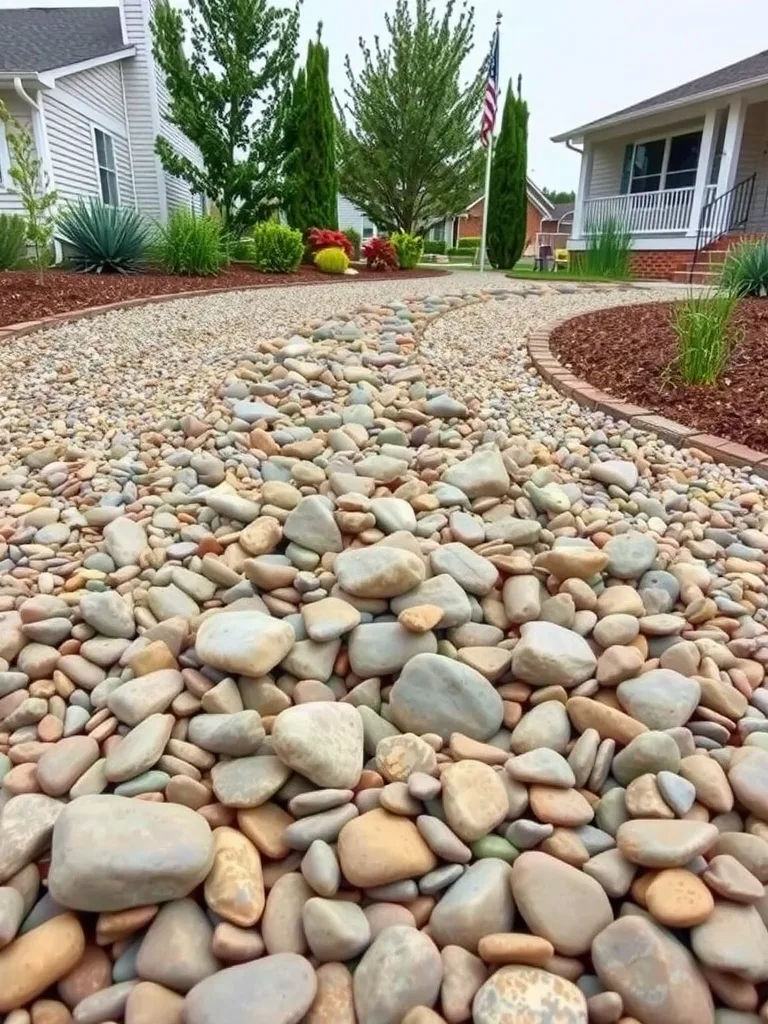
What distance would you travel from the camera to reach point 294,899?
1.02m

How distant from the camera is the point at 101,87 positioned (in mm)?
10406

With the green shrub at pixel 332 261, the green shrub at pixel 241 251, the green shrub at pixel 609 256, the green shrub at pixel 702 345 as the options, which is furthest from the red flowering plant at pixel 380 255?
the green shrub at pixel 702 345

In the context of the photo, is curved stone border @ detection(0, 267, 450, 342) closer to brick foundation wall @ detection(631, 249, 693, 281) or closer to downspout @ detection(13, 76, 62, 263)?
downspout @ detection(13, 76, 62, 263)

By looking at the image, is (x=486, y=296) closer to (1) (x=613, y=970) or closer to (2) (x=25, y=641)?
(2) (x=25, y=641)

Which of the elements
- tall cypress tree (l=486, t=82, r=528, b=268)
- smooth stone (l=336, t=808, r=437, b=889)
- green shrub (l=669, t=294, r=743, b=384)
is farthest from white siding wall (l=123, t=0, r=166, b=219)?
smooth stone (l=336, t=808, r=437, b=889)

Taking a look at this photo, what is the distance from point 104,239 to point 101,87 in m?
5.47

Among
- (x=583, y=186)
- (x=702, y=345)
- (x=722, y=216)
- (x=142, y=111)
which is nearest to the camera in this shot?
(x=702, y=345)

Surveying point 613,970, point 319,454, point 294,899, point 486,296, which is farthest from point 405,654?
point 486,296

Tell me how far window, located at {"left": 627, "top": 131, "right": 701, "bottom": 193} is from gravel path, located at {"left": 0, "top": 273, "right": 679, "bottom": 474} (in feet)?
30.8

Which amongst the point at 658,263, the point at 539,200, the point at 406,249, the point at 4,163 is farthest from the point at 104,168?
the point at 539,200

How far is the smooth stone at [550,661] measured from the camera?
1.36 m

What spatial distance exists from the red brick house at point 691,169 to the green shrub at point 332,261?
499cm

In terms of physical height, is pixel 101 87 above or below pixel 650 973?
above

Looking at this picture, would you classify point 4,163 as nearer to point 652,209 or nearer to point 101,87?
point 101,87
